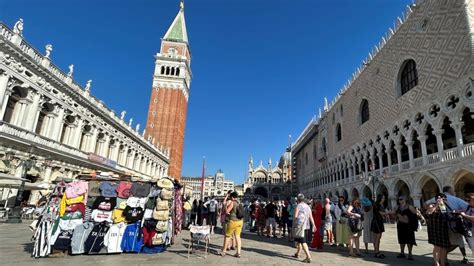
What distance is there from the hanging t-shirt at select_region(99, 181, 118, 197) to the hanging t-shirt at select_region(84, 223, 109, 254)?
30.9 inches

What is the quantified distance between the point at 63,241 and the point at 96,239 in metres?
0.73

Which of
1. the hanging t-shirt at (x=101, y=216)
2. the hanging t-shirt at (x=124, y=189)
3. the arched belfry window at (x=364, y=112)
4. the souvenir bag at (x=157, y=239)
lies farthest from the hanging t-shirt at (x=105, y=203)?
the arched belfry window at (x=364, y=112)

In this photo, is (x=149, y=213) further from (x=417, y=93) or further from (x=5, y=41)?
(x=417, y=93)

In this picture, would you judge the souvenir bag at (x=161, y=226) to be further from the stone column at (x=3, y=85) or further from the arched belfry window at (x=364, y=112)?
the arched belfry window at (x=364, y=112)

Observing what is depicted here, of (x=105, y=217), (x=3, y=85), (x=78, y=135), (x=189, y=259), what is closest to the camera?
(x=189, y=259)

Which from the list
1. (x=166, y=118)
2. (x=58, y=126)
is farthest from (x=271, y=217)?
(x=166, y=118)

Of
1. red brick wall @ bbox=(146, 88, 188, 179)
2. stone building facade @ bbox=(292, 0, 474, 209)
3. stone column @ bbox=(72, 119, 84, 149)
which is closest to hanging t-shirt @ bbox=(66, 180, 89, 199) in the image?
stone column @ bbox=(72, 119, 84, 149)

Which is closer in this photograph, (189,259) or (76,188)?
(189,259)

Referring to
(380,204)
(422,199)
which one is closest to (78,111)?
(380,204)

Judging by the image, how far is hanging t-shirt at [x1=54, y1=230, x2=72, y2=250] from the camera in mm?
6105

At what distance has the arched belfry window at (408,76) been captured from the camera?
21.2 metres

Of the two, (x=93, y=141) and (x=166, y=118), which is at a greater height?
(x=166, y=118)

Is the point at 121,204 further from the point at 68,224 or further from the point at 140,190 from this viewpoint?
the point at 68,224

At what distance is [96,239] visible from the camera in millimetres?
6453
